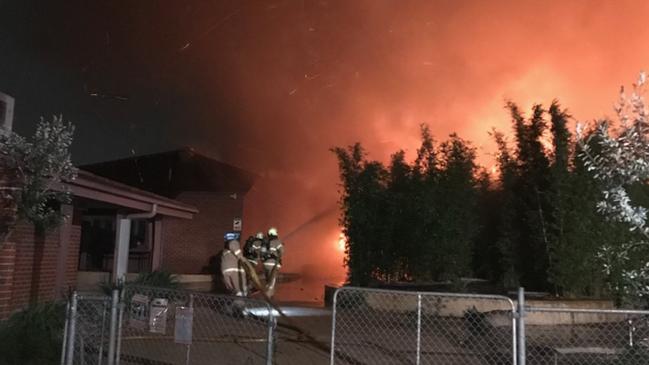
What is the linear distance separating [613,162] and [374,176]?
9.89 m

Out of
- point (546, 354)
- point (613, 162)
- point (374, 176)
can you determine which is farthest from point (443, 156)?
point (613, 162)

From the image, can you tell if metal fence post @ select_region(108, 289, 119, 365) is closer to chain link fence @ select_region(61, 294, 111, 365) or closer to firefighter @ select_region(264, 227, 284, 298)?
chain link fence @ select_region(61, 294, 111, 365)

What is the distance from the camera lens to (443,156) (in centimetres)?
1462

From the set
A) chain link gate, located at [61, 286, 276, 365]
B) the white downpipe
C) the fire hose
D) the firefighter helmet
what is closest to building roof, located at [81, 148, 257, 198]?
the firefighter helmet

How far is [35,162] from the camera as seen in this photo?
7105 mm

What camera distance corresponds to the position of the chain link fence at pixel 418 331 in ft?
23.4

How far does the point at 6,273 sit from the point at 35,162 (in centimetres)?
→ 175

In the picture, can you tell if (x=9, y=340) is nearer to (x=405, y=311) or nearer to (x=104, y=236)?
(x=405, y=311)

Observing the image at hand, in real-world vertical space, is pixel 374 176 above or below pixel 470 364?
above

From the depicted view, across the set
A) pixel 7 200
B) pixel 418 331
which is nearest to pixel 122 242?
pixel 7 200

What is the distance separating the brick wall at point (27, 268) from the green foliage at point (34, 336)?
56 cm

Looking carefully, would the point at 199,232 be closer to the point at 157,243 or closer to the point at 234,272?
the point at 157,243

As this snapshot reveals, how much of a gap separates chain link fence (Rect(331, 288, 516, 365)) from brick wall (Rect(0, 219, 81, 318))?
14.2 ft

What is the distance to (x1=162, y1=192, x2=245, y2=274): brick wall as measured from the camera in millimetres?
22062
